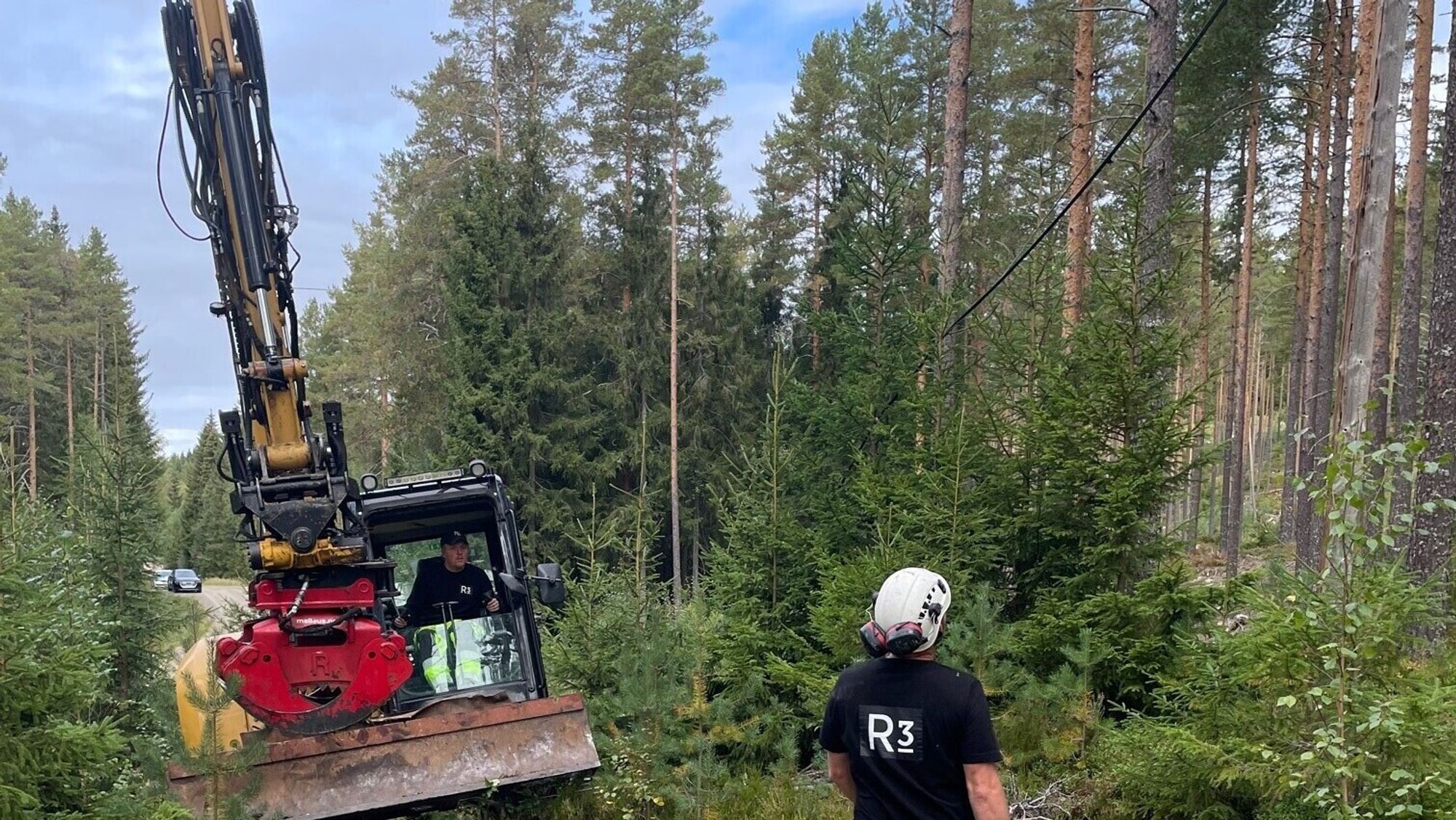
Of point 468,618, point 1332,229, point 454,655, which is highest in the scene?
point 1332,229

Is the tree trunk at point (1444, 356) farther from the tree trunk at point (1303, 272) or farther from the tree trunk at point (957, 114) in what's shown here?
the tree trunk at point (1303, 272)

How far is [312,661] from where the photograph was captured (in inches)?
270

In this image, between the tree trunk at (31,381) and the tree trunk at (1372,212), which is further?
the tree trunk at (31,381)

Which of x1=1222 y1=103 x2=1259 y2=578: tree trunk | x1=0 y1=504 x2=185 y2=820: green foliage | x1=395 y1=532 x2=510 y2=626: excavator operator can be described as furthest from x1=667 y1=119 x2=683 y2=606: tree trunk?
x1=0 y1=504 x2=185 y2=820: green foliage

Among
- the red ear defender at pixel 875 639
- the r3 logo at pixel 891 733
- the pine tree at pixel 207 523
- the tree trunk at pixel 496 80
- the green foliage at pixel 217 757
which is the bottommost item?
the pine tree at pixel 207 523

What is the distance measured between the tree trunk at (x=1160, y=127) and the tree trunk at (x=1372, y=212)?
269 centimetres

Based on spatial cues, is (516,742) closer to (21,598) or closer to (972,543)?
(21,598)

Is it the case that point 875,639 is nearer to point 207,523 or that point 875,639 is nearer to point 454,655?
point 454,655

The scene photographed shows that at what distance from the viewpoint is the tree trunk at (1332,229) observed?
65.1 feet

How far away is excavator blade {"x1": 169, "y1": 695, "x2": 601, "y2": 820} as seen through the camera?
20.7ft

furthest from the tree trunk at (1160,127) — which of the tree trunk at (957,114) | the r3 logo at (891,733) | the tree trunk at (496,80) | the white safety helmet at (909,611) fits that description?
the tree trunk at (496,80)

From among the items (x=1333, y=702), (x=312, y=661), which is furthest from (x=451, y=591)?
(x=1333, y=702)

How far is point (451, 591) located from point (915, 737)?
5909 mm

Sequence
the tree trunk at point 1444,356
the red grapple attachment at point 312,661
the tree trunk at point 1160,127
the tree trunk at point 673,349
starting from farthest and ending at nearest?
1. the tree trunk at point 673,349
2. the tree trunk at point 1160,127
3. the tree trunk at point 1444,356
4. the red grapple attachment at point 312,661
